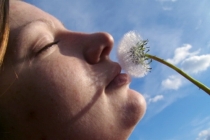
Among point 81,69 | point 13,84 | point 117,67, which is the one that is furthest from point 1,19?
point 117,67

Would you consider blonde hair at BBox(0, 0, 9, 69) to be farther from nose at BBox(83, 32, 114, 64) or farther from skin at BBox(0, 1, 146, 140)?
nose at BBox(83, 32, 114, 64)

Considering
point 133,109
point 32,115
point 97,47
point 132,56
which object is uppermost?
point 132,56

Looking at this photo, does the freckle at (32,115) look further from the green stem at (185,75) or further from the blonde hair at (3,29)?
the green stem at (185,75)

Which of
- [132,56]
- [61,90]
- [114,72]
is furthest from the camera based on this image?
[132,56]

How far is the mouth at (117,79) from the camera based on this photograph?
4.63 feet

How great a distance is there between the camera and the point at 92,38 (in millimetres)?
1506

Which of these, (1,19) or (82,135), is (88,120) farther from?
(1,19)

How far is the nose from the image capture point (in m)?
1.43

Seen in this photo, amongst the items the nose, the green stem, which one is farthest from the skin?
the green stem

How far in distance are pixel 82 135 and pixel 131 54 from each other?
521 millimetres

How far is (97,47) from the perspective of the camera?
1.45 meters

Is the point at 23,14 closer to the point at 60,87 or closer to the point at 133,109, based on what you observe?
the point at 60,87

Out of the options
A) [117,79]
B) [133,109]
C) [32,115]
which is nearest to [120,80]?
[117,79]

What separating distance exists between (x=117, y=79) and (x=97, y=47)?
19 centimetres
